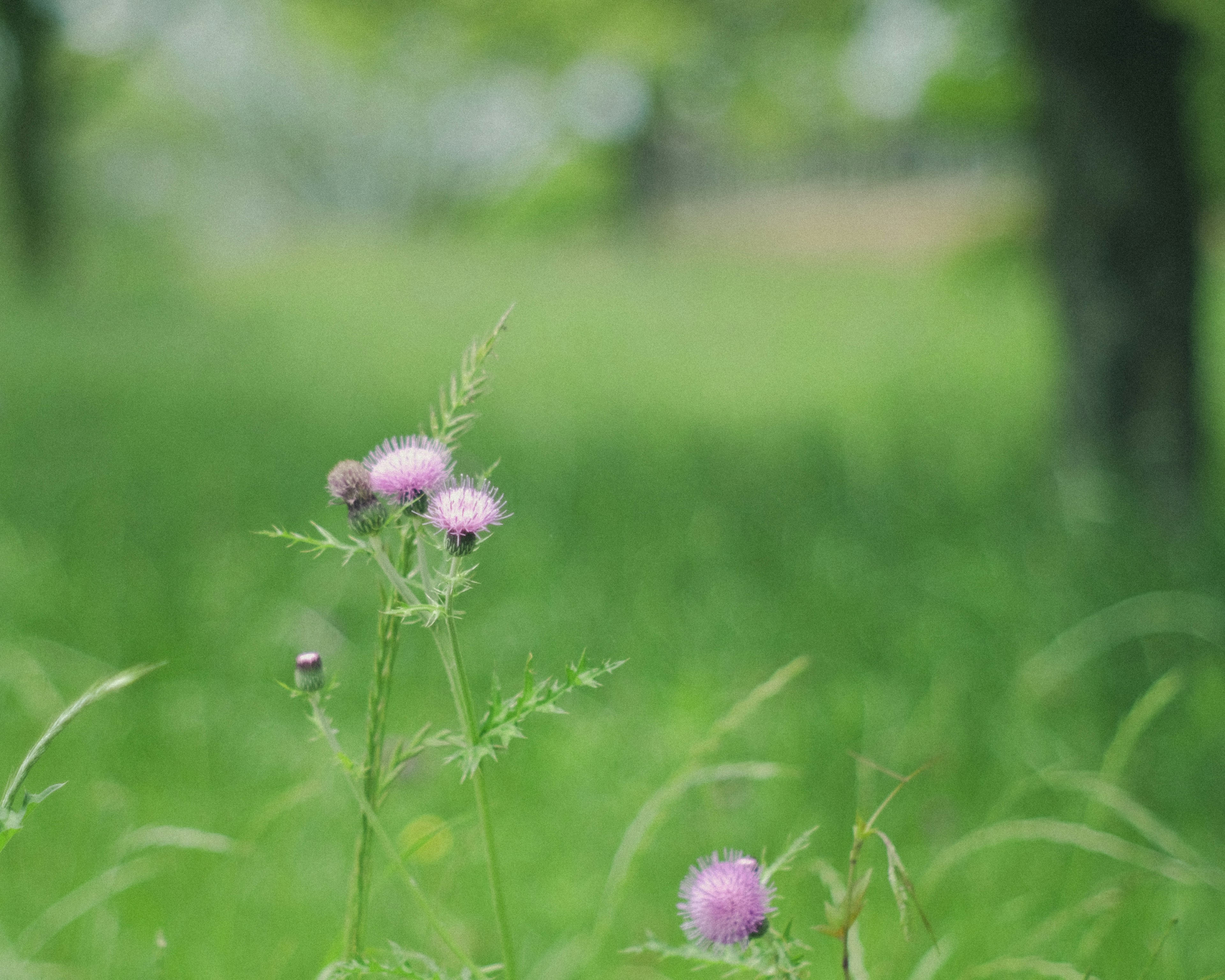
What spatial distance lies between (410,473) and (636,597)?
2.00 meters

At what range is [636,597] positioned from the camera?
2.60m

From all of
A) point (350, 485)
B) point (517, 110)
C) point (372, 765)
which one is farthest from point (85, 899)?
point (517, 110)

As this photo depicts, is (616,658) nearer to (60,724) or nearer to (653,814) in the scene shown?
(653,814)

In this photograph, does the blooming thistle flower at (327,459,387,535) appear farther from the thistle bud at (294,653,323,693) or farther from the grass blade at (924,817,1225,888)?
the grass blade at (924,817,1225,888)

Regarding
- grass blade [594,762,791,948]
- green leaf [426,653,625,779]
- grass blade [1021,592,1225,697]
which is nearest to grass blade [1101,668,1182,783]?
grass blade [594,762,791,948]

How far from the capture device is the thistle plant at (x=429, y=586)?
0.62m

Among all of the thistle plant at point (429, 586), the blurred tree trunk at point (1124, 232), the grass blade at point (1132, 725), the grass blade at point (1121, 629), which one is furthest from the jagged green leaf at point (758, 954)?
the blurred tree trunk at point (1124, 232)

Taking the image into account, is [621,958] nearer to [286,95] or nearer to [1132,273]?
[1132,273]

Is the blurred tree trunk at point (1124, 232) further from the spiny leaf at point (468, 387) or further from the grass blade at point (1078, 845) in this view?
the spiny leaf at point (468, 387)

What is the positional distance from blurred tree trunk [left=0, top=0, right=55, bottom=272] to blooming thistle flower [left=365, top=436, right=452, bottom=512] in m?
11.8

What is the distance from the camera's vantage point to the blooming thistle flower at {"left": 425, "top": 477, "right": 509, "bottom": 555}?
0.62 meters

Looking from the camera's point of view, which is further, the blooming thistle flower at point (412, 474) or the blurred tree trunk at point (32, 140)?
the blurred tree trunk at point (32, 140)

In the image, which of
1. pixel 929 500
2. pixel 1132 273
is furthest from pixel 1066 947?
pixel 1132 273

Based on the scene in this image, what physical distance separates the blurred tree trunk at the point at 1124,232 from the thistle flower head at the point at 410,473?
282cm
